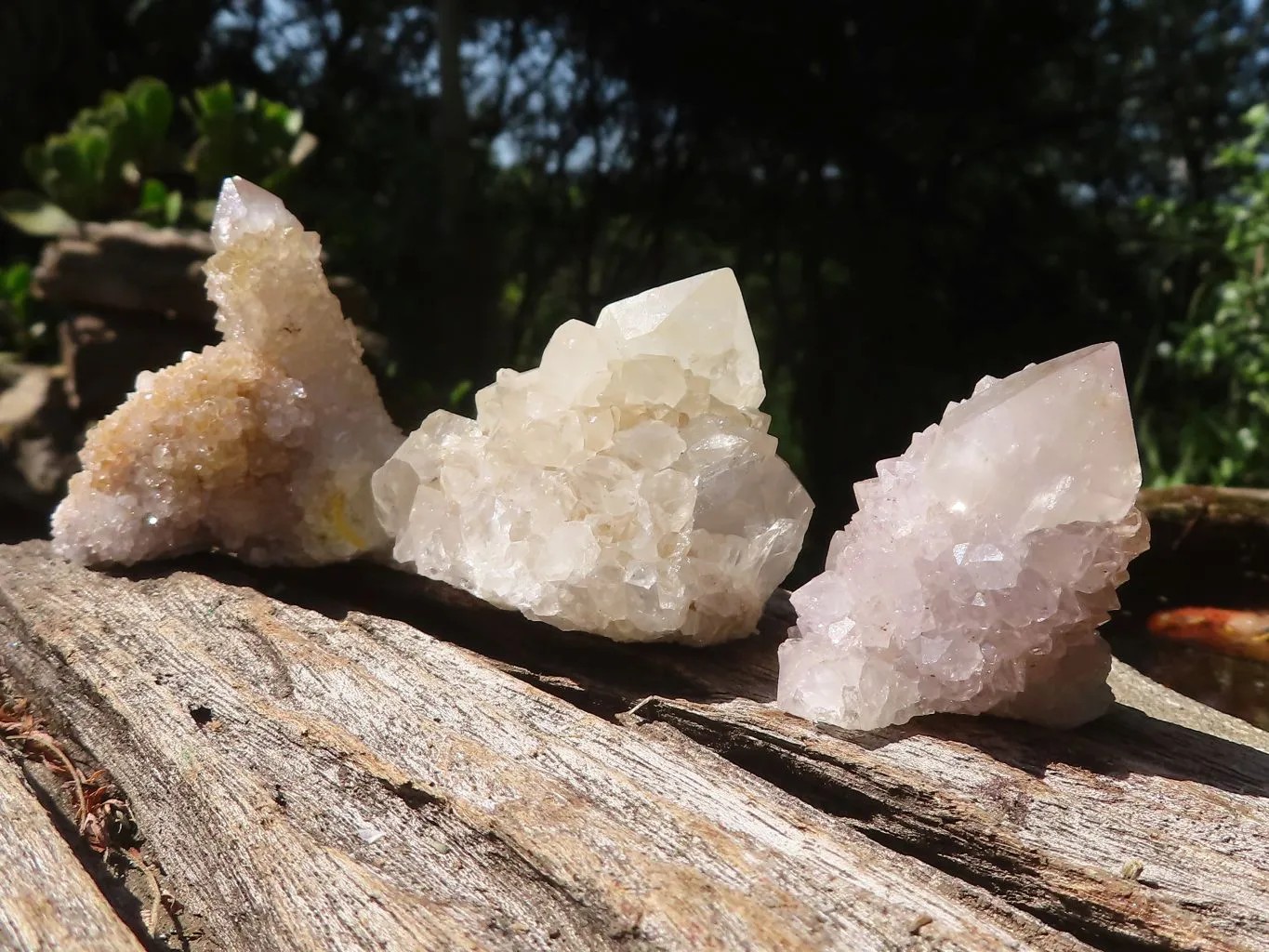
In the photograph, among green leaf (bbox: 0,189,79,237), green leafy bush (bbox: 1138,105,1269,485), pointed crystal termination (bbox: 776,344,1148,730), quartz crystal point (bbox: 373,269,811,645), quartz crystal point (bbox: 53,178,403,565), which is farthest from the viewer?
green leafy bush (bbox: 1138,105,1269,485)

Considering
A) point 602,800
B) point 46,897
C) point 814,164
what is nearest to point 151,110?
point 814,164

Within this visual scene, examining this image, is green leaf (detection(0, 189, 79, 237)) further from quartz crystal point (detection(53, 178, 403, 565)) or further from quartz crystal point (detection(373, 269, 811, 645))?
quartz crystal point (detection(373, 269, 811, 645))

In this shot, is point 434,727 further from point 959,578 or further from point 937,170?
point 937,170

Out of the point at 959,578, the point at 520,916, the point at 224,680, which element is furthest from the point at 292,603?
the point at 959,578

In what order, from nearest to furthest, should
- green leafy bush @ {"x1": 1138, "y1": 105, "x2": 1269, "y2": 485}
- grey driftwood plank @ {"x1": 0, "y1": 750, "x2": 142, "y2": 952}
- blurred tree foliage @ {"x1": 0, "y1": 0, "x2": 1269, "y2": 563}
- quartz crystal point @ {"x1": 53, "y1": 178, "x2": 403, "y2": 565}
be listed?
grey driftwood plank @ {"x1": 0, "y1": 750, "x2": 142, "y2": 952}
quartz crystal point @ {"x1": 53, "y1": 178, "x2": 403, "y2": 565}
green leafy bush @ {"x1": 1138, "y1": 105, "x2": 1269, "y2": 485}
blurred tree foliage @ {"x1": 0, "y1": 0, "x2": 1269, "y2": 563}

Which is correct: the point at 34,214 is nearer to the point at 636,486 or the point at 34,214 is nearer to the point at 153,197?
the point at 153,197

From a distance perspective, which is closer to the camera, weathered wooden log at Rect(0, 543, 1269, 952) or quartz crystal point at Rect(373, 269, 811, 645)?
weathered wooden log at Rect(0, 543, 1269, 952)

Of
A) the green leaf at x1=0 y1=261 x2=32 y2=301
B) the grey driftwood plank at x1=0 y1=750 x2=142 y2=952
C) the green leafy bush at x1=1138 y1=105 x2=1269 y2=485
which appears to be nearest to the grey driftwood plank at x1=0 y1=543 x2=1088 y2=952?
the grey driftwood plank at x1=0 y1=750 x2=142 y2=952
